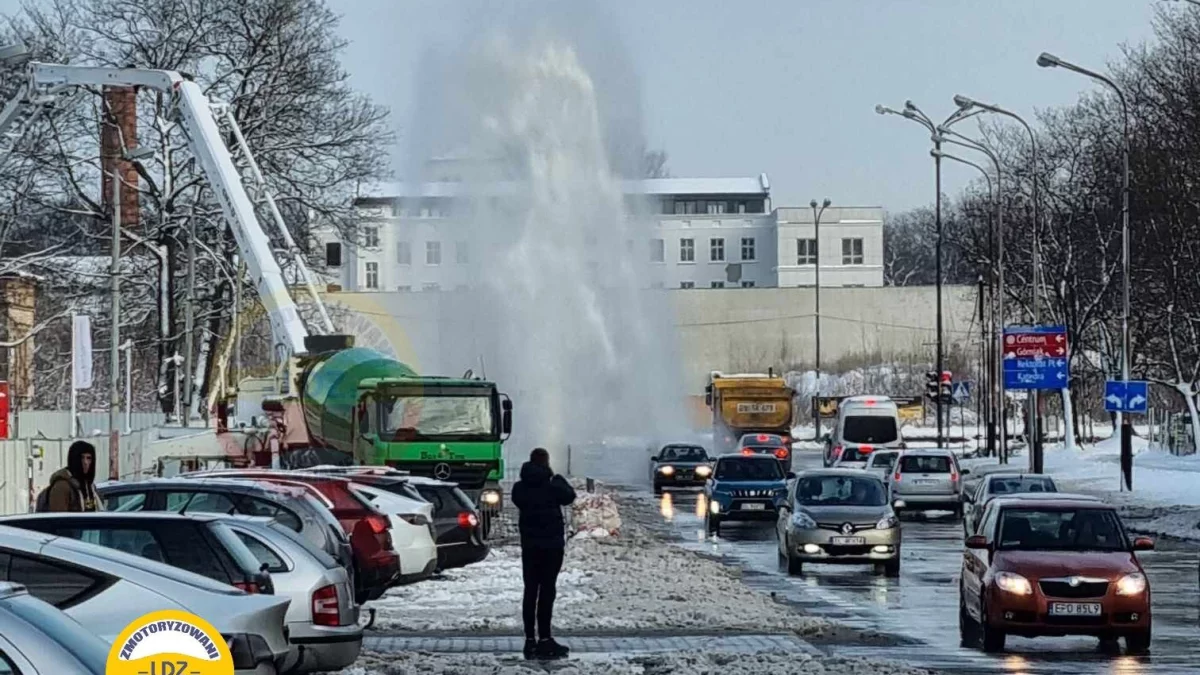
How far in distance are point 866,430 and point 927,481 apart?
1552cm

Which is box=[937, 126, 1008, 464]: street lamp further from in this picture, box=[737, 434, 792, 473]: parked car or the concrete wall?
the concrete wall

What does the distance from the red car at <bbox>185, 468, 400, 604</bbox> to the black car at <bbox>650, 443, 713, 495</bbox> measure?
3473 centimetres

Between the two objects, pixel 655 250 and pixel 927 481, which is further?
pixel 655 250

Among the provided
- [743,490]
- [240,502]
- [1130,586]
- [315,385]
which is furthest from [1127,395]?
[240,502]

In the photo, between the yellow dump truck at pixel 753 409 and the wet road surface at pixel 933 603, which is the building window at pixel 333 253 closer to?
the wet road surface at pixel 933 603

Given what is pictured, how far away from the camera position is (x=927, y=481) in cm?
4662

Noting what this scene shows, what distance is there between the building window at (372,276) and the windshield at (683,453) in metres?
60.1

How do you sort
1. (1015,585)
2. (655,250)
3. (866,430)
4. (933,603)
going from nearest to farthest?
(1015,585) → (933,603) → (866,430) → (655,250)

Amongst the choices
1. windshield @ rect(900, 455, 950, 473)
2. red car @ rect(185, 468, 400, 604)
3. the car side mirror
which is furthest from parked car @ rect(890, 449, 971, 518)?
the car side mirror

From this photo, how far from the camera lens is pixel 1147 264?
65125mm

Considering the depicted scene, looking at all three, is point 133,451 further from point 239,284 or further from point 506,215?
point 506,215

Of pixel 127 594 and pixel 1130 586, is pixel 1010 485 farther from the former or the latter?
pixel 127 594

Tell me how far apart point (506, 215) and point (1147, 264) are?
2044cm

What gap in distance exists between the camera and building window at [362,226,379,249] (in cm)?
5956
